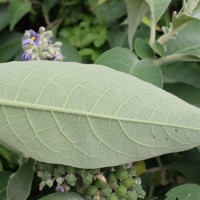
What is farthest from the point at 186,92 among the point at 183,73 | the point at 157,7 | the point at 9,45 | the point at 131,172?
the point at 9,45

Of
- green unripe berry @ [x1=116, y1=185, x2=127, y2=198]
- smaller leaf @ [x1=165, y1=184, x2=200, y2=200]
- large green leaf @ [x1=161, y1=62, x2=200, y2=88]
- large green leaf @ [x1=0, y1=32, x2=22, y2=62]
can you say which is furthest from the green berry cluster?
large green leaf @ [x1=0, y1=32, x2=22, y2=62]

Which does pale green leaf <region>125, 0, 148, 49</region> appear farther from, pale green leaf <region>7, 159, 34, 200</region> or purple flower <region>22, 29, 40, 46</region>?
pale green leaf <region>7, 159, 34, 200</region>

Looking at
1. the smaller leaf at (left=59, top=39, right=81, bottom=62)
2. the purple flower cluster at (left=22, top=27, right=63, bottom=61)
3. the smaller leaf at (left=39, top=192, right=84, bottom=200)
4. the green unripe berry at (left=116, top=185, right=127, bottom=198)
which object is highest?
the purple flower cluster at (left=22, top=27, right=63, bottom=61)

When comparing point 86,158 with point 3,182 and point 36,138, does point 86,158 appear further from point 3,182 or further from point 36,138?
point 3,182

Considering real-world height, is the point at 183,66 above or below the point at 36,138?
below

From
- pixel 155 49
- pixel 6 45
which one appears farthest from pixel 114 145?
pixel 6 45

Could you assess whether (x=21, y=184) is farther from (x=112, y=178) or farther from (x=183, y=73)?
(x=183, y=73)
